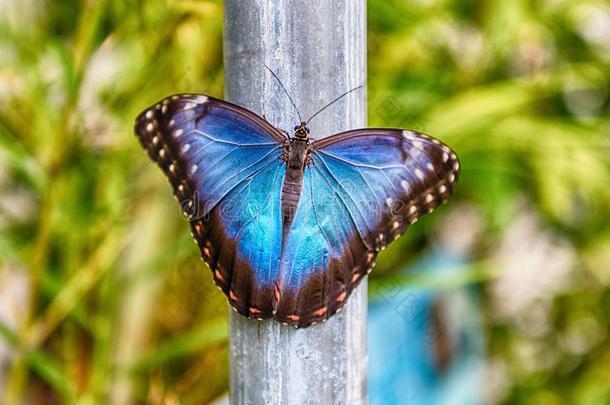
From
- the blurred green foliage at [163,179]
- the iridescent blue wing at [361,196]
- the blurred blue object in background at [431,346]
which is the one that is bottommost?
the blurred blue object in background at [431,346]

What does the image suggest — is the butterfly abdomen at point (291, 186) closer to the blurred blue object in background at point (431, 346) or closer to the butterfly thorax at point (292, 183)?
the butterfly thorax at point (292, 183)

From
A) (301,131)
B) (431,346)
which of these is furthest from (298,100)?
(431,346)

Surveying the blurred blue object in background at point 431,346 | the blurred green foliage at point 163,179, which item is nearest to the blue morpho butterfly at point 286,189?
the blurred green foliage at point 163,179

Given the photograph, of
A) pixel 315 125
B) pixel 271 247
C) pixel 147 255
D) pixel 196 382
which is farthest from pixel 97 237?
pixel 315 125

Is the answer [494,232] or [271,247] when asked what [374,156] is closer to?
[271,247]

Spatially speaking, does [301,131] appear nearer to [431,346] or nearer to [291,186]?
[291,186]

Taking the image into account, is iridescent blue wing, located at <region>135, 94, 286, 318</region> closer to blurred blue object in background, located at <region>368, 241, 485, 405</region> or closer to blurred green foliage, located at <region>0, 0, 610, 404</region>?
blurred green foliage, located at <region>0, 0, 610, 404</region>

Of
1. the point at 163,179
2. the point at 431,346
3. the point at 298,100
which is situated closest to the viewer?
the point at 298,100
